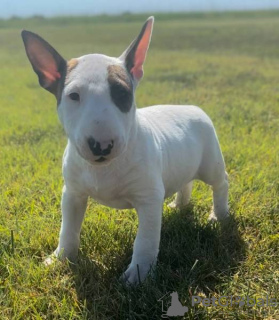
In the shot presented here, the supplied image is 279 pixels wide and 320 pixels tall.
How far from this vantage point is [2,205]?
3.36 m

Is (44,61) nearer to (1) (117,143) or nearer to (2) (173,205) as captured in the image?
(1) (117,143)

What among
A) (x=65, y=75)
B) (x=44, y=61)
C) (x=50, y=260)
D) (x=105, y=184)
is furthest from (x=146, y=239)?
(x=44, y=61)

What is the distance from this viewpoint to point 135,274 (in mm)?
2395

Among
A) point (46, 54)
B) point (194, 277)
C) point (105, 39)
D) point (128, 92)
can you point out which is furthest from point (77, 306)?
point (105, 39)

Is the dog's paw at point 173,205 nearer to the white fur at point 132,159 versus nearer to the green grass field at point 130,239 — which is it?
the green grass field at point 130,239

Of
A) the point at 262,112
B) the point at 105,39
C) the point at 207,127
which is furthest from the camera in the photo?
the point at 105,39

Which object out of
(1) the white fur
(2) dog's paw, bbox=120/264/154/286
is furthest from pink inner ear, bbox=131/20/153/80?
(2) dog's paw, bbox=120/264/154/286

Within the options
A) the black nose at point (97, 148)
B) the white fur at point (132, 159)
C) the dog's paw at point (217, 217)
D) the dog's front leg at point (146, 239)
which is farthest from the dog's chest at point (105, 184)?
the dog's paw at point (217, 217)

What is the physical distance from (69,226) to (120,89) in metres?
0.95

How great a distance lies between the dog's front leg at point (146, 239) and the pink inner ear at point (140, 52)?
0.72m

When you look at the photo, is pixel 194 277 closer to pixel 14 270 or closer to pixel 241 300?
pixel 241 300

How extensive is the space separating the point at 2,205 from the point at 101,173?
133 centimetres

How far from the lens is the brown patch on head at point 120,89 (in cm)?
213

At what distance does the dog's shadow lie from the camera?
7.30 feet
